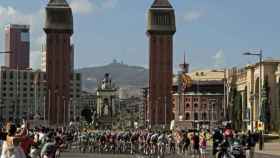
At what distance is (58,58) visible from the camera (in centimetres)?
18550

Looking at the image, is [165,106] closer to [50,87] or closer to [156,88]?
[156,88]

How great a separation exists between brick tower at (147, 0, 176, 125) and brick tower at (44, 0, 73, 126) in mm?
18987

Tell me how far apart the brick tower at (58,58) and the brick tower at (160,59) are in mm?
18987

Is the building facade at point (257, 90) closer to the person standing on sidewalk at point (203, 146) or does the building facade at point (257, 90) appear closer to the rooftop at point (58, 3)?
the rooftop at point (58, 3)

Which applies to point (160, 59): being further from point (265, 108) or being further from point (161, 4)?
point (265, 108)

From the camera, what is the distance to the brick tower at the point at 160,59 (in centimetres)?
17600

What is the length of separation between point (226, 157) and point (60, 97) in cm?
15891

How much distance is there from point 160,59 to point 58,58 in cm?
2402

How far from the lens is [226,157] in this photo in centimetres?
2444

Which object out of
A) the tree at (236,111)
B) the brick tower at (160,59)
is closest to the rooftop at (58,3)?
the brick tower at (160,59)

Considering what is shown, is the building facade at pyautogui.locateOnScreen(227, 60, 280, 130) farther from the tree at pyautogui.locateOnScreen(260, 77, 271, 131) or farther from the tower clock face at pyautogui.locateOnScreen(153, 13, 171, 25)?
the tower clock face at pyautogui.locateOnScreen(153, 13, 171, 25)

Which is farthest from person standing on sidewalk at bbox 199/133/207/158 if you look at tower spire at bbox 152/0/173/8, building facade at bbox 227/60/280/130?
tower spire at bbox 152/0/173/8

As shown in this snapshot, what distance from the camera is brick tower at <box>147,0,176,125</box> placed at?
577ft

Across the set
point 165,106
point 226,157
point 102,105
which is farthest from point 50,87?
point 226,157
